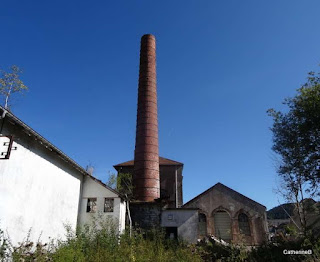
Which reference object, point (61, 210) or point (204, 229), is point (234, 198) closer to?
point (204, 229)

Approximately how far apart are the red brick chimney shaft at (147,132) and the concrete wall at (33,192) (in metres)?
6.03

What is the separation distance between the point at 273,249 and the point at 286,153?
4.76 metres

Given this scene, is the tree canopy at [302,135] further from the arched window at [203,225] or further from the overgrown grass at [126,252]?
the arched window at [203,225]

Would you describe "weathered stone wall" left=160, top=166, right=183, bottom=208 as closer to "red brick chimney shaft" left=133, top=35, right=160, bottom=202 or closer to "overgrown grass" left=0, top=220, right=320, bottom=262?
"red brick chimney shaft" left=133, top=35, right=160, bottom=202

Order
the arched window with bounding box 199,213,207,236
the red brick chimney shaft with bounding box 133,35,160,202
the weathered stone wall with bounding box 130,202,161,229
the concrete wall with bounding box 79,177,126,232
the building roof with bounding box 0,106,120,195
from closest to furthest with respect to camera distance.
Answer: the building roof with bounding box 0,106,120,195 < the concrete wall with bounding box 79,177,126,232 < the weathered stone wall with bounding box 130,202,161,229 < the red brick chimney shaft with bounding box 133,35,160,202 < the arched window with bounding box 199,213,207,236

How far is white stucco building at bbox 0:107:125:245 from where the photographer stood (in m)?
8.30

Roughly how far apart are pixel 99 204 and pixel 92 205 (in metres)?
0.44

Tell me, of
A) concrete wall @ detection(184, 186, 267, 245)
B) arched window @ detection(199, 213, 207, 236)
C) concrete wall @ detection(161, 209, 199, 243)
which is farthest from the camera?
arched window @ detection(199, 213, 207, 236)

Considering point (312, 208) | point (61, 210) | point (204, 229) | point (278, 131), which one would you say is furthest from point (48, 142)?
point (204, 229)

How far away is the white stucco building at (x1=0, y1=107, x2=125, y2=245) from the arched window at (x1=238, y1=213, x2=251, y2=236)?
1265 cm

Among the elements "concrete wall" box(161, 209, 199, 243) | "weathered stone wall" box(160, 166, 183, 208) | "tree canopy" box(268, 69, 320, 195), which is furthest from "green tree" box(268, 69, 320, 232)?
"weathered stone wall" box(160, 166, 183, 208)

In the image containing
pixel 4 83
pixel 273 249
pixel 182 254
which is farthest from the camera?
pixel 4 83

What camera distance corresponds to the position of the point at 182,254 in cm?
890

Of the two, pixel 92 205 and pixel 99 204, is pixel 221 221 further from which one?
pixel 92 205
